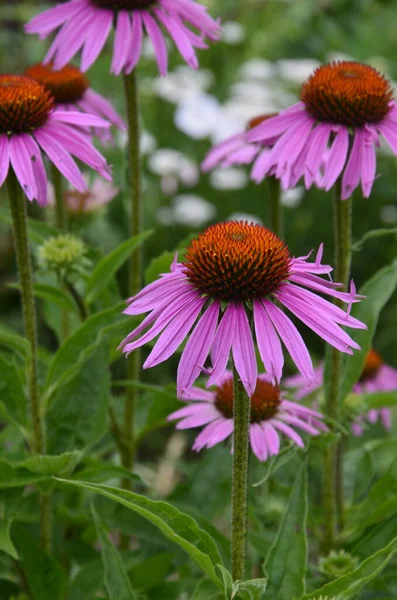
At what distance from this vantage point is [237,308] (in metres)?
0.83

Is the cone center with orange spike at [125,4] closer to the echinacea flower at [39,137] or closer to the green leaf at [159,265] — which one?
the echinacea flower at [39,137]

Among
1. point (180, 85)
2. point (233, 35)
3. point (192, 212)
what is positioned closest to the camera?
point (192, 212)

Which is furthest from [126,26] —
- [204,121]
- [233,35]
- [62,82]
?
[233,35]

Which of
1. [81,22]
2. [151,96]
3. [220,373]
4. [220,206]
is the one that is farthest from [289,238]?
[220,373]

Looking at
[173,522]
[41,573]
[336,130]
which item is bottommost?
[41,573]

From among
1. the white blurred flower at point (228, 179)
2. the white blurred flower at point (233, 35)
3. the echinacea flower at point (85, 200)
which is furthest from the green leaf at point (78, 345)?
the white blurred flower at point (233, 35)

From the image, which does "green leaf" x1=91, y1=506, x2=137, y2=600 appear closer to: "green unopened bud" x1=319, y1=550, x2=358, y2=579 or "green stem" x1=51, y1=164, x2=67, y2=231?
"green unopened bud" x1=319, y1=550, x2=358, y2=579

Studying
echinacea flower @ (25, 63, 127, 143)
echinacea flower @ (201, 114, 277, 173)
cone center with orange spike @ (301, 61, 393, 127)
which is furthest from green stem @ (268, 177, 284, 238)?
echinacea flower @ (25, 63, 127, 143)

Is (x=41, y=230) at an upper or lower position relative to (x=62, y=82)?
lower

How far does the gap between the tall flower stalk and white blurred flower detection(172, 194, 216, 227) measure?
1385mm

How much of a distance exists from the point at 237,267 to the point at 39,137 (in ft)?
1.13

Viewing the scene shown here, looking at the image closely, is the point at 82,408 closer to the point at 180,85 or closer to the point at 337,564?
the point at 337,564

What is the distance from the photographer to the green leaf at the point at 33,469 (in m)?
1.06

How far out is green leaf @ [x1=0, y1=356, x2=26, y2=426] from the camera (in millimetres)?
1142
